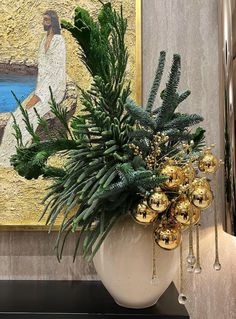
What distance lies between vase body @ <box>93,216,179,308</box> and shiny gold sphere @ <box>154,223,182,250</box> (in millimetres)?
44

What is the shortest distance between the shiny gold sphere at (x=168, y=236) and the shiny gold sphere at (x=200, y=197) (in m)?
0.07

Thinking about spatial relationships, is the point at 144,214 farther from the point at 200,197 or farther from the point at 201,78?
the point at 201,78

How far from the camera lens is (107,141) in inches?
32.3

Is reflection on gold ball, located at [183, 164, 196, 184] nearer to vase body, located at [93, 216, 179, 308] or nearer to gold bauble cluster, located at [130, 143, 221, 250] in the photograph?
gold bauble cluster, located at [130, 143, 221, 250]

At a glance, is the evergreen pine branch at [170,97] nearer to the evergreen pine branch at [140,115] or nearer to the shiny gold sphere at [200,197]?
the evergreen pine branch at [140,115]

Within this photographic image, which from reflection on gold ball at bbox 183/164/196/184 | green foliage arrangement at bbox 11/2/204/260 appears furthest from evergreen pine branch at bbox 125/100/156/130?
reflection on gold ball at bbox 183/164/196/184

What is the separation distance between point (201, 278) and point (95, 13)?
33.6 inches

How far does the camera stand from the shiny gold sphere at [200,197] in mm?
755

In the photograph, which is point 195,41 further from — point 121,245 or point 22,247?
point 22,247

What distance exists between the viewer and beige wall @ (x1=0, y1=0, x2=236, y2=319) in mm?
1113

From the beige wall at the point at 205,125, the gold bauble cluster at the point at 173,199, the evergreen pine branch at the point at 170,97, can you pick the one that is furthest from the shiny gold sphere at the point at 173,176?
the beige wall at the point at 205,125

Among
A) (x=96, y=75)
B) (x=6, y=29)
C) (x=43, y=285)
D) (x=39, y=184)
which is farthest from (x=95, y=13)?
(x=43, y=285)

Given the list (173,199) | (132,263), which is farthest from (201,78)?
(132,263)

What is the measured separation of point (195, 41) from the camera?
1.16 m
